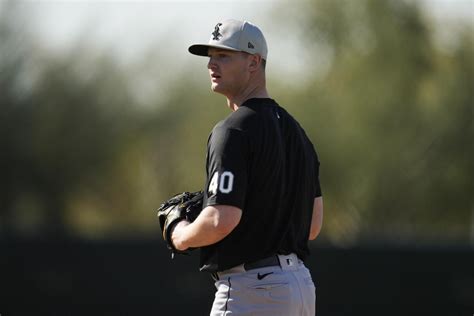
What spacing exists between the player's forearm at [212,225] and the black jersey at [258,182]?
37 millimetres

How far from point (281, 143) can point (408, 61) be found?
27469mm

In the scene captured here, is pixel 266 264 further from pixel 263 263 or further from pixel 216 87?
pixel 216 87

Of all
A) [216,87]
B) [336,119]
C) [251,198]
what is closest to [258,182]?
[251,198]

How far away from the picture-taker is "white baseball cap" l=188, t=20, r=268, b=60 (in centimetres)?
484

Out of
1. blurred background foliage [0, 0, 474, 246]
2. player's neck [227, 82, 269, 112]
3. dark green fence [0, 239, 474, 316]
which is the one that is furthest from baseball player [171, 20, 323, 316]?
blurred background foliage [0, 0, 474, 246]

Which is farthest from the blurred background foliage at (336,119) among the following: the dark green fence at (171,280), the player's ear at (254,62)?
the player's ear at (254,62)

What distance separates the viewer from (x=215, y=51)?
4.93 m

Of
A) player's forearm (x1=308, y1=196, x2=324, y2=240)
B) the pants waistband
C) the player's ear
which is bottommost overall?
the pants waistband

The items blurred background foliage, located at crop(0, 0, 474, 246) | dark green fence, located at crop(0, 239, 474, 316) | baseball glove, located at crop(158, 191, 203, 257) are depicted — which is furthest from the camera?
blurred background foliage, located at crop(0, 0, 474, 246)

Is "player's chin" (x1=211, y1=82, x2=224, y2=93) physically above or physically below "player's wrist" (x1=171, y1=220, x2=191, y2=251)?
above

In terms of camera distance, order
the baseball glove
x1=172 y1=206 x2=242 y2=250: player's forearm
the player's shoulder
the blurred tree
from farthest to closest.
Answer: the blurred tree
the baseball glove
the player's shoulder
x1=172 y1=206 x2=242 y2=250: player's forearm

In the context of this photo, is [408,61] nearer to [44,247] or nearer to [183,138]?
[183,138]

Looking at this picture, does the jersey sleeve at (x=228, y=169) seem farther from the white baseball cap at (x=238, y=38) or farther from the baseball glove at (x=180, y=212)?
the white baseball cap at (x=238, y=38)

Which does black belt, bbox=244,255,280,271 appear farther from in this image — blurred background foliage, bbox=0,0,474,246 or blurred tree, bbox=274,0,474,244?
blurred tree, bbox=274,0,474,244
